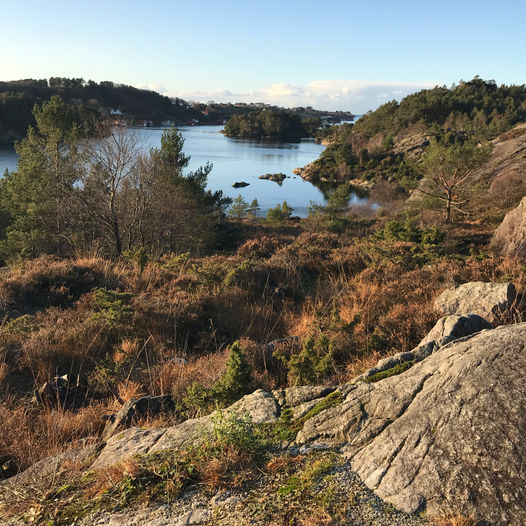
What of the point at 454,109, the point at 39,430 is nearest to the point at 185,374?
the point at 39,430

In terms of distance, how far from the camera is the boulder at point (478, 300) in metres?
4.38

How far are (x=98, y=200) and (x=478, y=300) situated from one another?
1644 cm

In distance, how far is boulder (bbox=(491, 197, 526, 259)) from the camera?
9773mm

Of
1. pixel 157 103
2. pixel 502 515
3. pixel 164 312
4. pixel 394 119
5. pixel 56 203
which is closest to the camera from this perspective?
pixel 502 515

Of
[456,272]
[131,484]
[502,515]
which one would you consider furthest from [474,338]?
[456,272]

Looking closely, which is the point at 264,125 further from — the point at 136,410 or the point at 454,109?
the point at 136,410

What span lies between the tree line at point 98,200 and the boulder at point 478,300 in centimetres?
986

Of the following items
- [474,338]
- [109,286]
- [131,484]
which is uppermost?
[474,338]

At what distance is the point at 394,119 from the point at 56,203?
281 feet

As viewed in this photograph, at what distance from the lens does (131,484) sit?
6.50ft

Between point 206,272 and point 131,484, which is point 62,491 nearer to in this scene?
point 131,484

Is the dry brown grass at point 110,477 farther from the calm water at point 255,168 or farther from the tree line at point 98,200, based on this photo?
the calm water at point 255,168

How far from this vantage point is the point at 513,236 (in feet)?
35.6

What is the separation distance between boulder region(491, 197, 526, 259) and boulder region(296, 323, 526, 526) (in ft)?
27.0
